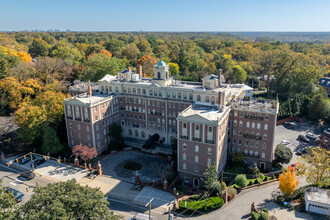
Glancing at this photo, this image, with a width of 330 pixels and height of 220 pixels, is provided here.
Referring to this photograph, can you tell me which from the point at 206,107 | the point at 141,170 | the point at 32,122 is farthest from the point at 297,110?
the point at 32,122

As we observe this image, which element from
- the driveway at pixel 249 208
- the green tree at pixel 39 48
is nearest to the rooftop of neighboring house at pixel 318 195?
the driveway at pixel 249 208

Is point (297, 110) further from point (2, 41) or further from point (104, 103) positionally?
point (2, 41)

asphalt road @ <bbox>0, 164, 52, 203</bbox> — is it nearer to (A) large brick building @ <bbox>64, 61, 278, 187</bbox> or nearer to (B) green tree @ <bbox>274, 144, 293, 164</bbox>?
(A) large brick building @ <bbox>64, 61, 278, 187</bbox>

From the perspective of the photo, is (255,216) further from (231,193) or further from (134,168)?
(134,168)

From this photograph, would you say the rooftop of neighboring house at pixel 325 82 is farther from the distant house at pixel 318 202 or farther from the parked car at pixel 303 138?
the distant house at pixel 318 202

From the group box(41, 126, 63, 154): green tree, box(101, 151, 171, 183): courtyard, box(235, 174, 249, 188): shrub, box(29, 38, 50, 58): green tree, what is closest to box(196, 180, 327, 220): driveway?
box(235, 174, 249, 188): shrub

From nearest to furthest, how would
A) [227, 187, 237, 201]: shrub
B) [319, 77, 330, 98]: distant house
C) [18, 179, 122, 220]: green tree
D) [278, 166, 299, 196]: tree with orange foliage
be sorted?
[18, 179, 122, 220]: green tree
[278, 166, 299, 196]: tree with orange foliage
[227, 187, 237, 201]: shrub
[319, 77, 330, 98]: distant house
